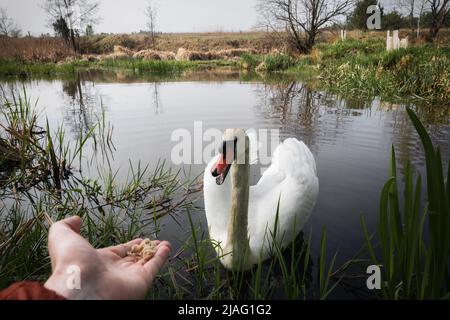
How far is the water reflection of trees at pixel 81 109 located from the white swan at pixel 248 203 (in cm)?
384

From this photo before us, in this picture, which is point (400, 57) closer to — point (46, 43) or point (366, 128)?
point (366, 128)

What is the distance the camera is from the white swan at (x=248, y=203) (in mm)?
2959

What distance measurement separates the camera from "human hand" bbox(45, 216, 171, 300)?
167 centimetres

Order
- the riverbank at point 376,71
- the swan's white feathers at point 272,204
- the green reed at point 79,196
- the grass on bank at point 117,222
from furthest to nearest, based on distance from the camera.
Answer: the riverbank at point 376,71, the green reed at point 79,196, the swan's white feathers at point 272,204, the grass on bank at point 117,222

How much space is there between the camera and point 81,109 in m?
10.6

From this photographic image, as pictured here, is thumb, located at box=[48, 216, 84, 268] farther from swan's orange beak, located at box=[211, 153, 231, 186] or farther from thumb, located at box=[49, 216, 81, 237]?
swan's orange beak, located at box=[211, 153, 231, 186]

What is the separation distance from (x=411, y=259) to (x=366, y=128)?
6.19 meters

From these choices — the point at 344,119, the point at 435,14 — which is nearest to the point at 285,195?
the point at 344,119

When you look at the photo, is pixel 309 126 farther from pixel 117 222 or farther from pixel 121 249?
pixel 121 249

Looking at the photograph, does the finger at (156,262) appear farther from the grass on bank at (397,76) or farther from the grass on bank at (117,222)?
the grass on bank at (397,76)

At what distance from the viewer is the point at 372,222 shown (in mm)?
3844

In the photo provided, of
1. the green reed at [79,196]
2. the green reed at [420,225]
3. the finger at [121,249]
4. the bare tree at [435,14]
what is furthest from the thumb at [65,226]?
the bare tree at [435,14]

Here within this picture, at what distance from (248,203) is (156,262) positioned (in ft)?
4.47
